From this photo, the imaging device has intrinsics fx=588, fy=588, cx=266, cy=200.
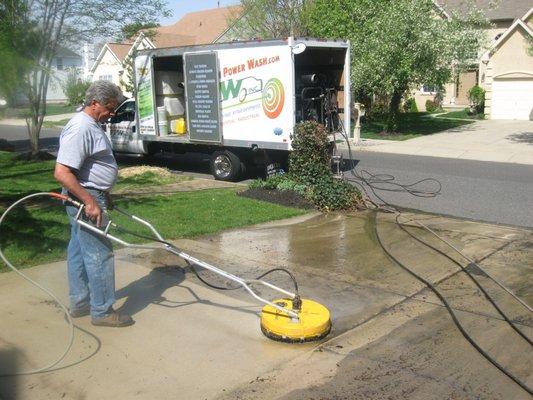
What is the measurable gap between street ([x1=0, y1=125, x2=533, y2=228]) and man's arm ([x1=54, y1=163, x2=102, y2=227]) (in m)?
6.49

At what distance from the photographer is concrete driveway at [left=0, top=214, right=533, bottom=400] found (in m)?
3.91

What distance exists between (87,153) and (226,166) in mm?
8523

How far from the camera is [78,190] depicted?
4.42 metres

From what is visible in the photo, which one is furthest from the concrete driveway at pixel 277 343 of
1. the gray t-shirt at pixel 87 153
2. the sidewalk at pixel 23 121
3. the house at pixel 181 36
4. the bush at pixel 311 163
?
the house at pixel 181 36

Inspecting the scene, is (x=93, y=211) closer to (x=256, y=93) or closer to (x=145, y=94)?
(x=256, y=93)

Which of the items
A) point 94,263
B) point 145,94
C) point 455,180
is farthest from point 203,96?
point 94,263

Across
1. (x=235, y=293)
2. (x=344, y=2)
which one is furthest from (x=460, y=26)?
(x=235, y=293)

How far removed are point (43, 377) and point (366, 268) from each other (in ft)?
11.9

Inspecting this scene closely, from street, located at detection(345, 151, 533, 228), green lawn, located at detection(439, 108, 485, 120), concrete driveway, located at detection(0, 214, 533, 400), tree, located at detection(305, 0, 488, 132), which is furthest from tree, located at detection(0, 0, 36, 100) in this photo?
green lawn, located at detection(439, 108, 485, 120)

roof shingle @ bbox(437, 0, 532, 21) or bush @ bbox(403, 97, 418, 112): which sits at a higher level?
roof shingle @ bbox(437, 0, 532, 21)

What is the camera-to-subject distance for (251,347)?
4.48m

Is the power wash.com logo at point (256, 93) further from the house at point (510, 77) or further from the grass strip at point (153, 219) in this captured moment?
the house at point (510, 77)

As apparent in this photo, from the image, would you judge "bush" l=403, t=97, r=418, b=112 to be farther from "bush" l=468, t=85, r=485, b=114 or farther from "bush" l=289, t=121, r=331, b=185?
"bush" l=289, t=121, r=331, b=185

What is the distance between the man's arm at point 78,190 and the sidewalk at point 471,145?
46.1ft
